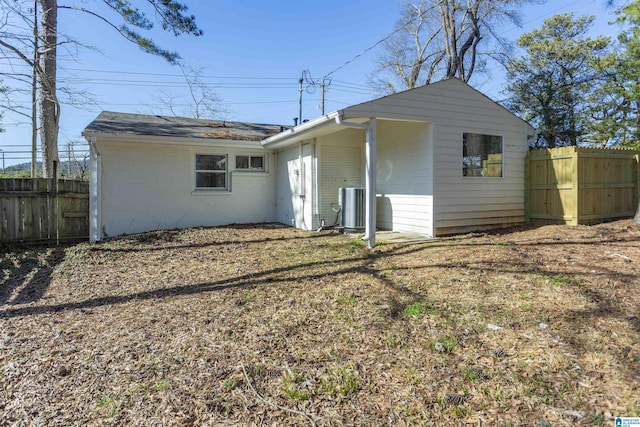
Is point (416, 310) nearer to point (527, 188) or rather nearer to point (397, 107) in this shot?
point (397, 107)

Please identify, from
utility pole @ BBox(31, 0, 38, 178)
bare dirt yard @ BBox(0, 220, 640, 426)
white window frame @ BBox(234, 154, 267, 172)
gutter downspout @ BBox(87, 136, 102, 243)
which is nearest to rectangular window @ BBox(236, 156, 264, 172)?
white window frame @ BBox(234, 154, 267, 172)

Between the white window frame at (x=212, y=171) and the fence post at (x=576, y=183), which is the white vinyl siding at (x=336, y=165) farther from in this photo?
the fence post at (x=576, y=183)

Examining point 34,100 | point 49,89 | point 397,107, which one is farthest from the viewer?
point 34,100

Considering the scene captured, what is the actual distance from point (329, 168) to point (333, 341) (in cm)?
681

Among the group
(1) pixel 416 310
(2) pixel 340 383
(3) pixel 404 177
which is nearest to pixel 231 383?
(2) pixel 340 383

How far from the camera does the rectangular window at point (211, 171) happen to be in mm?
10609

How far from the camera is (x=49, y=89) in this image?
428 inches

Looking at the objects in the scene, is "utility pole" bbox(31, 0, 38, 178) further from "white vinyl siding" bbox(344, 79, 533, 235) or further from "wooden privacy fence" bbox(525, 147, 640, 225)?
"wooden privacy fence" bbox(525, 147, 640, 225)

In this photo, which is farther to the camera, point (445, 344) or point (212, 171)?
point (212, 171)

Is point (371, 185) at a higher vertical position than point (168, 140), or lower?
lower

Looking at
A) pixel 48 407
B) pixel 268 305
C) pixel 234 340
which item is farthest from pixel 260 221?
pixel 48 407

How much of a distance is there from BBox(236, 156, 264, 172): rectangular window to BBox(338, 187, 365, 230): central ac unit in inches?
140

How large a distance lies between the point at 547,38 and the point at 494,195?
1440cm

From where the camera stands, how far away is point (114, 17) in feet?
37.1
